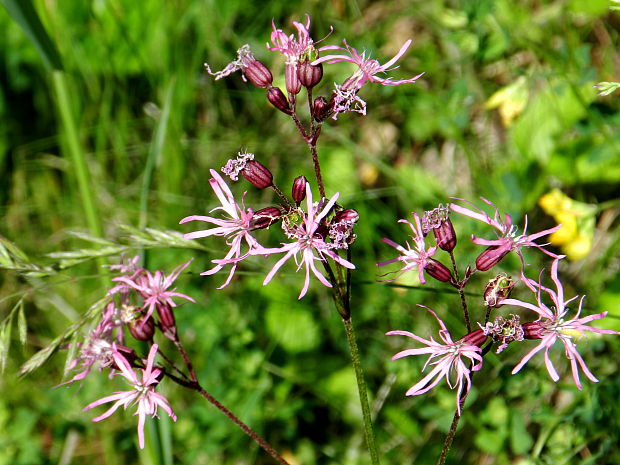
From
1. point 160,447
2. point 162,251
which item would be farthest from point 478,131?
point 160,447

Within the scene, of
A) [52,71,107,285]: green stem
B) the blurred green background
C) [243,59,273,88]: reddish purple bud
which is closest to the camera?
[243,59,273,88]: reddish purple bud

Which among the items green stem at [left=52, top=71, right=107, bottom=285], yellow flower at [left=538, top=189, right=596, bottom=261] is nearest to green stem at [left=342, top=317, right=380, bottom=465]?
green stem at [left=52, top=71, right=107, bottom=285]

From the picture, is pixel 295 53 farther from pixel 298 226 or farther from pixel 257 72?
pixel 298 226

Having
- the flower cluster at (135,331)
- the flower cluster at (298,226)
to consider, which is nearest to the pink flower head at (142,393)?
the flower cluster at (135,331)

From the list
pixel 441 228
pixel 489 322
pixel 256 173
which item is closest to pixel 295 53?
pixel 256 173

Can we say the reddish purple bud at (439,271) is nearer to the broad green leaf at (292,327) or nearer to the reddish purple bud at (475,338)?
the reddish purple bud at (475,338)

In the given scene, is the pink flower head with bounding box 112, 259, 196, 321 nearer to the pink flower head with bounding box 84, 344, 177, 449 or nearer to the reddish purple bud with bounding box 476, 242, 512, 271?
the pink flower head with bounding box 84, 344, 177, 449
